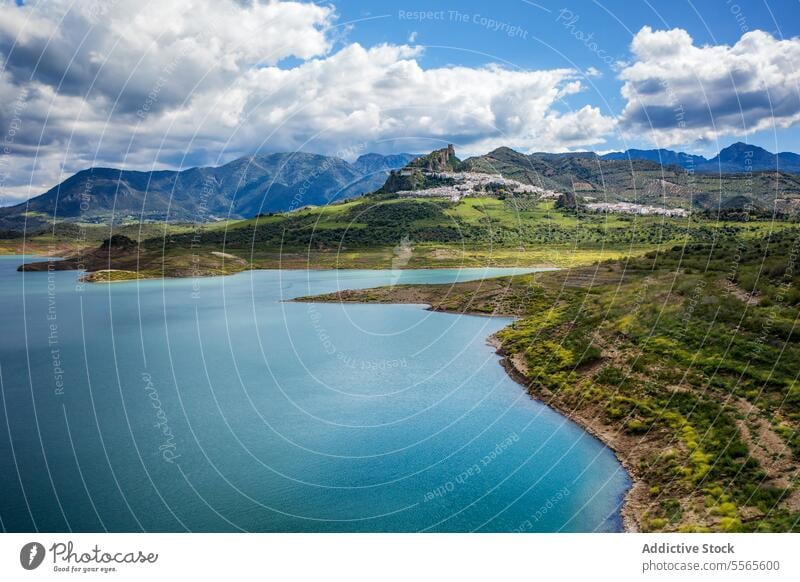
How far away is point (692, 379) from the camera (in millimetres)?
31719

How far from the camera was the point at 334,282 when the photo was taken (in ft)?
359

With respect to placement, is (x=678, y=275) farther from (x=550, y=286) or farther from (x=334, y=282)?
(x=334, y=282)

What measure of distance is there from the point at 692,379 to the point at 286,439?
913 inches

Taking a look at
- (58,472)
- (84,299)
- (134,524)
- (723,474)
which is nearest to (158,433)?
(58,472)

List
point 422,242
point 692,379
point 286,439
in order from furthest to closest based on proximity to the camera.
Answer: point 422,242 < point 692,379 < point 286,439
